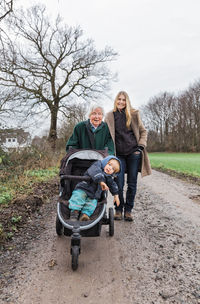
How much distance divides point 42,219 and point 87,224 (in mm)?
1942

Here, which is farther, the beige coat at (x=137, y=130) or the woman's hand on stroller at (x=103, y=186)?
the beige coat at (x=137, y=130)

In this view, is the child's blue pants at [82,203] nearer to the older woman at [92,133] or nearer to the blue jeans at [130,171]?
the older woman at [92,133]

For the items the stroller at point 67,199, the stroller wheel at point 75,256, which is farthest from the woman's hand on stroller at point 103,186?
the stroller wheel at point 75,256

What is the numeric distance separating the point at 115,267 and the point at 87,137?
192 centimetres

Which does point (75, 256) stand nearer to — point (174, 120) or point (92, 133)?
point (92, 133)

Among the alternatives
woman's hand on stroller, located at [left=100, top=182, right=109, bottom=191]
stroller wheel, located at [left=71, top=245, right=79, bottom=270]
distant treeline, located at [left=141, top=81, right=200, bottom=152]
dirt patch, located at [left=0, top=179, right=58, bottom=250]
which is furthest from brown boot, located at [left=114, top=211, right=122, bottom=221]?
distant treeline, located at [left=141, top=81, right=200, bottom=152]

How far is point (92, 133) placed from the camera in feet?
11.9

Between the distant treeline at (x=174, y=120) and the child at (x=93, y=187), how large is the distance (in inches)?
1615

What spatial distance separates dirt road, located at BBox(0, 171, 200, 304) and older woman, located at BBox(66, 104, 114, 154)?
141 centimetres

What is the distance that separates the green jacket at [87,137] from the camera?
11.9 feet

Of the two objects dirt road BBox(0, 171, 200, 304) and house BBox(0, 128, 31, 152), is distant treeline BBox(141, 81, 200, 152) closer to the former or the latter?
house BBox(0, 128, 31, 152)

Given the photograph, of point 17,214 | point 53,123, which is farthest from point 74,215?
point 53,123

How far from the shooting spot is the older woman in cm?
353

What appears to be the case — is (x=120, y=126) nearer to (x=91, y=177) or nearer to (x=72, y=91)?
(x=91, y=177)
